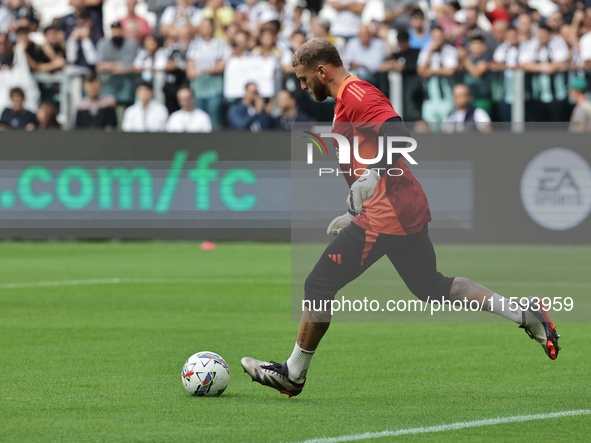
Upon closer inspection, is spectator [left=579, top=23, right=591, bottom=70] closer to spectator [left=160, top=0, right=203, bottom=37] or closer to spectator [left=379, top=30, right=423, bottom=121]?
spectator [left=379, top=30, right=423, bottom=121]

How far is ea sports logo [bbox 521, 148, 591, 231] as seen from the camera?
18.4 m

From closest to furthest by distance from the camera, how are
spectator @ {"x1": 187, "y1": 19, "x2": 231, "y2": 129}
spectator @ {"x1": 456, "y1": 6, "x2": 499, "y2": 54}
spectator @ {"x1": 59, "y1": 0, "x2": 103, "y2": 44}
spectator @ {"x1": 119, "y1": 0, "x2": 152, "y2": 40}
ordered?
spectator @ {"x1": 456, "y1": 6, "x2": 499, "y2": 54}
spectator @ {"x1": 187, "y1": 19, "x2": 231, "y2": 129}
spectator @ {"x1": 119, "y1": 0, "x2": 152, "y2": 40}
spectator @ {"x1": 59, "y1": 0, "x2": 103, "y2": 44}

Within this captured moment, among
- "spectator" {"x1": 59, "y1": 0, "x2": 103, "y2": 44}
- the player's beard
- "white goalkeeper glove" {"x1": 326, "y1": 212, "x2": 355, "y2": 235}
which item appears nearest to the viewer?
the player's beard

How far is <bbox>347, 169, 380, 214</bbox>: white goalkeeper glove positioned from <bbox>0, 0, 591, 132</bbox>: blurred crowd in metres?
12.6

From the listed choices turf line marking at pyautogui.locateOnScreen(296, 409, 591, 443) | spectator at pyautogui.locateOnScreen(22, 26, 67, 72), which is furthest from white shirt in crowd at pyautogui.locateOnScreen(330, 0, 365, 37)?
turf line marking at pyautogui.locateOnScreen(296, 409, 591, 443)

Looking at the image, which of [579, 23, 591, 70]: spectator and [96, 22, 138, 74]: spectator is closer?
[579, 23, 591, 70]: spectator

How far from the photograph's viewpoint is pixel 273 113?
20234 mm

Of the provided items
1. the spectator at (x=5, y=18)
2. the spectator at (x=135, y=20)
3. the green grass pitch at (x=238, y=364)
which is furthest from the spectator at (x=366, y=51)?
the spectator at (x=5, y=18)

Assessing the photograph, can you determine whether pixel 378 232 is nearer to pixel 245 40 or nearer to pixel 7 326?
pixel 7 326

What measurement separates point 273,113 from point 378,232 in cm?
1350

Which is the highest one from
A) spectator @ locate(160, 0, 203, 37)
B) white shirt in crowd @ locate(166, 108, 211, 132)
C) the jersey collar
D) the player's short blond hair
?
spectator @ locate(160, 0, 203, 37)

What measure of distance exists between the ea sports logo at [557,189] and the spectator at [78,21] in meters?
9.03

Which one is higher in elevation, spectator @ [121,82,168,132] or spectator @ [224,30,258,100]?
spectator @ [224,30,258,100]

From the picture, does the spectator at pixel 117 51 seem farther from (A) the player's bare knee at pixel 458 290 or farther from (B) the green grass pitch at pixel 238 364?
(A) the player's bare knee at pixel 458 290
